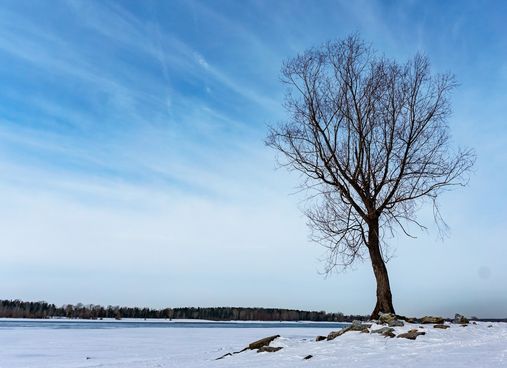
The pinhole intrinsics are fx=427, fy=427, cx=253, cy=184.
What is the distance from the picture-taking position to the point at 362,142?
17.2 m

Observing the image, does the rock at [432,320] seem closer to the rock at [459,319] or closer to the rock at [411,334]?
the rock at [459,319]

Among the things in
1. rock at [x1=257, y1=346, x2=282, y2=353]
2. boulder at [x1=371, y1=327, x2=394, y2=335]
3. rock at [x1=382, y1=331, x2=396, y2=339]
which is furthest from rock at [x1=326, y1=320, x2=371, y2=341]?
rock at [x1=257, y1=346, x2=282, y2=353]

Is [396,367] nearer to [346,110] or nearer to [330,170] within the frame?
[330,170]

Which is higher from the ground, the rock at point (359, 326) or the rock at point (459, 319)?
the rock at point (459, 319)

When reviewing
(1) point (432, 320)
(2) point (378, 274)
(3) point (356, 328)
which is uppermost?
(2) point (378, 274)

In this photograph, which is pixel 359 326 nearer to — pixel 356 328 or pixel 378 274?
pixel 356 328

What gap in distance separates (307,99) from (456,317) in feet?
33.2

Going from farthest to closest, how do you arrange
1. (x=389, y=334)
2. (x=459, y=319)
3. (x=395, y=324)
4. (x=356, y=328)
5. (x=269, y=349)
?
1. (x=459, y=319)
2. (x=356, y=328)
3. (x=395, y=324)
4. (x=269, y=349)
5. (x=389, y=334)

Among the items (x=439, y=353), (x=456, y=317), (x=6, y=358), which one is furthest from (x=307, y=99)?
(x=6, y=358)

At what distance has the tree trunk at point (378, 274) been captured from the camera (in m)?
15.7

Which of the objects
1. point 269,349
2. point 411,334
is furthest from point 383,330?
point 269,349

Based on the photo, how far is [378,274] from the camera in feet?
53.2

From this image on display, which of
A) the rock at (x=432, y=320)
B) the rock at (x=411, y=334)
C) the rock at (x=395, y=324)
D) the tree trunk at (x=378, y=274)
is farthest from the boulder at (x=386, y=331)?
the tree trunk at (x=378, y=274)

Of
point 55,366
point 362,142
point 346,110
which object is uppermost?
point 346,110
